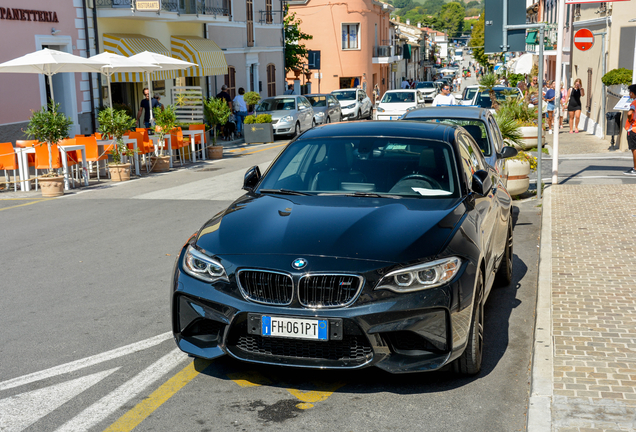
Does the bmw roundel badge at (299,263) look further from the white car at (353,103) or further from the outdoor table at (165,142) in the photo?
the white car at (353,103)

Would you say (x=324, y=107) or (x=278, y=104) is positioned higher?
(x=278, y=104)

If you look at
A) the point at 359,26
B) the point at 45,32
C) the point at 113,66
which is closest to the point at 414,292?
the point at 113,66

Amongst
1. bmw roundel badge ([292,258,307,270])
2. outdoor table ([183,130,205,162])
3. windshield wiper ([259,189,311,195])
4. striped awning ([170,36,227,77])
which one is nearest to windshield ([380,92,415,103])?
striped awning ([170,36,227,77])

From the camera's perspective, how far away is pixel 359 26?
61250 mm

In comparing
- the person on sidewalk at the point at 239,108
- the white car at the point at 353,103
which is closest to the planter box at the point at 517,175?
the person on sidewalk at the point at 239,108

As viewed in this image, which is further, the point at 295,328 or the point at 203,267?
the point at 203,267

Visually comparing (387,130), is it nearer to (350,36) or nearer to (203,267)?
(203,267)

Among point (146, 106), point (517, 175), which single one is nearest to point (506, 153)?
point (517, 175)

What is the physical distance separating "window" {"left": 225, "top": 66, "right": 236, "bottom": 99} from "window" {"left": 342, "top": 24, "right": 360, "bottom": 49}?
2654cm

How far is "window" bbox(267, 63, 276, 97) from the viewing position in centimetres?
4100

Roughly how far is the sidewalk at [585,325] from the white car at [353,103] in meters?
28.2

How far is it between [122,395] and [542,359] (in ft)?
9.14

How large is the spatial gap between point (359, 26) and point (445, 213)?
5867 cm

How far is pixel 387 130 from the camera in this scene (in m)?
5.99
